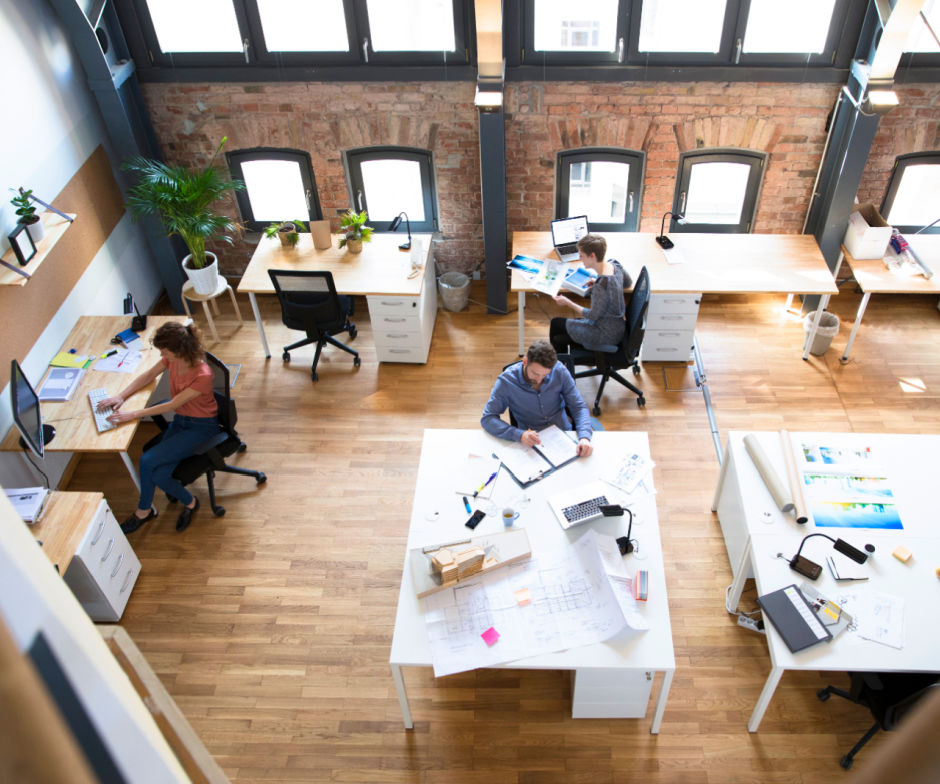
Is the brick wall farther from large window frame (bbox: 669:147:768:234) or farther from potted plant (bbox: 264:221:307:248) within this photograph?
potted plant (bbox: 264:221:307:248)

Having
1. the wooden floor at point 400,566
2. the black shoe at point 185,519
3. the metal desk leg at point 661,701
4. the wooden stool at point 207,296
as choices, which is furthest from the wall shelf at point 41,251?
the metal desk leg at point 661,701

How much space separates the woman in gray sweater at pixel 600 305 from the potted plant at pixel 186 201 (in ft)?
10.2

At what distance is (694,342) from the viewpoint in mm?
6645

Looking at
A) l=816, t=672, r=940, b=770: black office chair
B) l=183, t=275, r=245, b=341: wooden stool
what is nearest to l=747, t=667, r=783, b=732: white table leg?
l=816, t=672, r=940, b=770: black office chair

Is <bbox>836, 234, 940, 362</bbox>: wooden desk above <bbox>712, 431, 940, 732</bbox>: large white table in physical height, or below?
above

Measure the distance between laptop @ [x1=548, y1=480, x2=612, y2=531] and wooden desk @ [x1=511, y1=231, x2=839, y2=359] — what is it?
89.3 inches

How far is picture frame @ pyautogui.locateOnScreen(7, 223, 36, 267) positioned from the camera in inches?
193

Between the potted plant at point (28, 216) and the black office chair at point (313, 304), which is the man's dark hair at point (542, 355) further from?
the potted plant at point (28, 216)

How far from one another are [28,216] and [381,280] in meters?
2.59

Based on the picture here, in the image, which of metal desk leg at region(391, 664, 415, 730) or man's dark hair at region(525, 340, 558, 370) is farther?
man's dark hair at region(525, 340, 558, 370)

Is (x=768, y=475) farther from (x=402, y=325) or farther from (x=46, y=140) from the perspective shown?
(x=46, y=140)

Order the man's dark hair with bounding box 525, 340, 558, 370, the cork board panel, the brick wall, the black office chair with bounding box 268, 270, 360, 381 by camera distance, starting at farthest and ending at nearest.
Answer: the brick wall < the black office chair with bounding box 268, 270, 360, 381 < the cork board panel < the man's dark hair with bounding box 525, 340, 558, 370

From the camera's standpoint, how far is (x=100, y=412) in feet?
16.6

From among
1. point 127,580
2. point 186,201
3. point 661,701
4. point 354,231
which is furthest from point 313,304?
point 661,701
